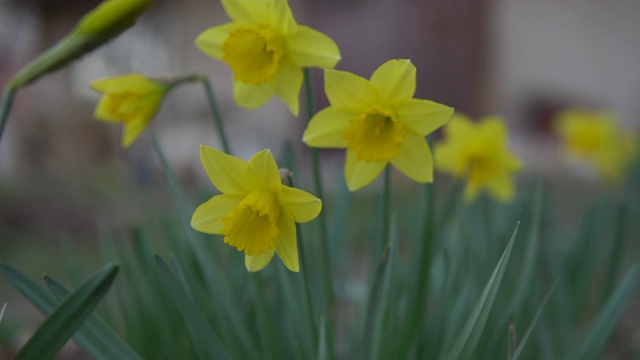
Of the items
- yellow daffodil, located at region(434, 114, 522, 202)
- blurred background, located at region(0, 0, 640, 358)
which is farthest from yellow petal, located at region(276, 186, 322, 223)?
blurred background, located at region(0, 0, 640, 358)

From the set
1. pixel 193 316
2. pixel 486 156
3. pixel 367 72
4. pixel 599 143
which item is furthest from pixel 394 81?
pixel 367 72

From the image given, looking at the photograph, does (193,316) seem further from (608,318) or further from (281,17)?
(608,318)

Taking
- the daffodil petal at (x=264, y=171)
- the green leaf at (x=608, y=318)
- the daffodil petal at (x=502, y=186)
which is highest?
the daffodil petal at (x=264, y=171)

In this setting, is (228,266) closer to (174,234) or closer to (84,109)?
(174,234)

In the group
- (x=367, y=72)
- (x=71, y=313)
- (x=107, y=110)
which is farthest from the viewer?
(x=367, y=72)

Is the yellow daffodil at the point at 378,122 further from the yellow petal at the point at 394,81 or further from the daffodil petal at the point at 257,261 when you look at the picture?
the daffodil petal at the point at 257,261

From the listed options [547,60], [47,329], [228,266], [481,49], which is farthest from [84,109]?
[47,329]

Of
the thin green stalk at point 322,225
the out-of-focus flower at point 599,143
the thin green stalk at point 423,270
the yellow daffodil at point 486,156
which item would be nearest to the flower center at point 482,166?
the yellow daffodil at point 486,156
